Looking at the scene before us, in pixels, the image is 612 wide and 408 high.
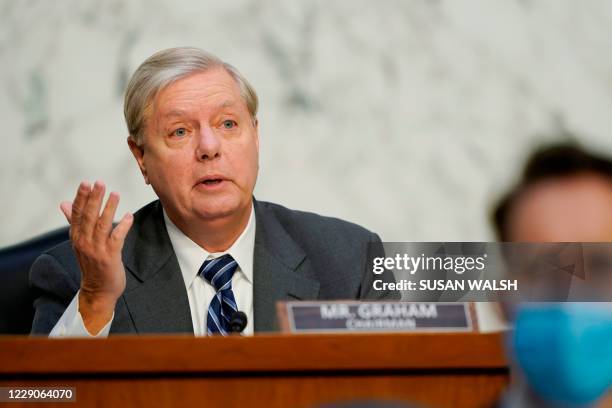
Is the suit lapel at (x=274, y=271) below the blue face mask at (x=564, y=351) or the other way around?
the other way around

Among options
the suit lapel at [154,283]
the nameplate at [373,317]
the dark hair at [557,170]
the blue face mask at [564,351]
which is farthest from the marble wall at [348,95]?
the blue face mask at [564,351]

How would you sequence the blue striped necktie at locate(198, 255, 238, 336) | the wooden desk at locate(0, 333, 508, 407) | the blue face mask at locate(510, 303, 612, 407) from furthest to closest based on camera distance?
the blue striped necktie at locate(198, 255, 238, 336)
the wooden desk at locate(0, 333, 508, 407)
the blue face mask at locate(510, 303, 612, 407)

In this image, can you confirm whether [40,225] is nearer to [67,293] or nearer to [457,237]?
[67,293]

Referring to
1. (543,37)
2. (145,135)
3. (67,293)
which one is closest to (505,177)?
(543,37)

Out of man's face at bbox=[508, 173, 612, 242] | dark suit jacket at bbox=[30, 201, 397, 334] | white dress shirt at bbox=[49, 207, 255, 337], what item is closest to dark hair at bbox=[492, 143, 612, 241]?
man's face at bbox=[508, 173, 612, 242]

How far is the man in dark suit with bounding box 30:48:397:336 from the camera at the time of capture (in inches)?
71.1

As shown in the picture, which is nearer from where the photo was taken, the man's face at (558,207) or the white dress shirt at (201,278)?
the man's face at (558,207)

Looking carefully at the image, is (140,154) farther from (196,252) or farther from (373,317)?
(373,317)

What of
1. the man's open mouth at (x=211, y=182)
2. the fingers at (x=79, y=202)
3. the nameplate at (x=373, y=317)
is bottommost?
the nameplate at (x=373, y=317)

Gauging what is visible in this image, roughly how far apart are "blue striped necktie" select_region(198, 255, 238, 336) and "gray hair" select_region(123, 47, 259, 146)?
363mm

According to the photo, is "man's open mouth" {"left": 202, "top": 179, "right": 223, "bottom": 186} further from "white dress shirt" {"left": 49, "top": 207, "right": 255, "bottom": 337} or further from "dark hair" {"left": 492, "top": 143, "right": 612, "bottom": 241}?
"dark hair" {"left": 492, "top": 143, "right": 612, "bottom": 241}


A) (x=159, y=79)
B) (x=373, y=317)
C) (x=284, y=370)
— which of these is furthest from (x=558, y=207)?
(x=159, y=79)

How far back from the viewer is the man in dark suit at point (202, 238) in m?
1.80

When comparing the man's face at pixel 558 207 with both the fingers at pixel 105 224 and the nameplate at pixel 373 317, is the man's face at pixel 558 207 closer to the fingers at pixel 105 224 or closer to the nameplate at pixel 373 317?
the nameplate at pixel 373 317
